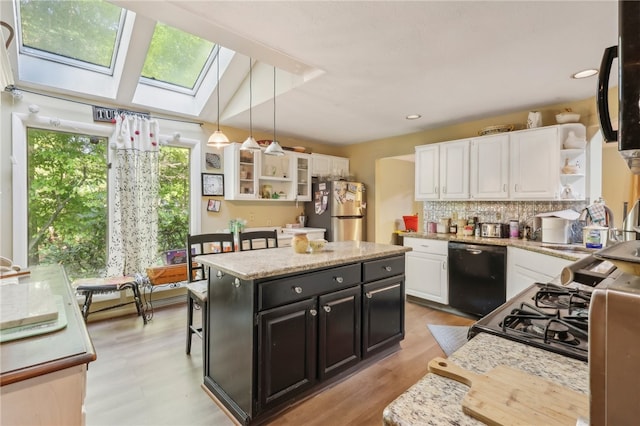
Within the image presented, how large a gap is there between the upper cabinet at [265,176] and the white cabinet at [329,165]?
0.47 ft

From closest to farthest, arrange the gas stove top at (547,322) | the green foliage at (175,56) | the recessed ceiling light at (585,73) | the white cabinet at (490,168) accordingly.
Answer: the gas stove top at (547,322)
the recessed ceiling light at (585,73)
the green foliage at (175,56)
the white cabinet at (490,168)

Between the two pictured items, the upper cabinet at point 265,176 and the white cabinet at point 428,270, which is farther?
the upper cabinet at point 265,176

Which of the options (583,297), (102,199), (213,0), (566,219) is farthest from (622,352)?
(102,199)

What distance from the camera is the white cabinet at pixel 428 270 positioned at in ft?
12.1

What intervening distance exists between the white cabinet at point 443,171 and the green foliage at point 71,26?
12.5ft

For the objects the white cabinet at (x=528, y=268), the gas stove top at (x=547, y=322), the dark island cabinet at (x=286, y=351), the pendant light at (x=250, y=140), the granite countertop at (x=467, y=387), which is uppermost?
the pendant light at (x=250, y=140)

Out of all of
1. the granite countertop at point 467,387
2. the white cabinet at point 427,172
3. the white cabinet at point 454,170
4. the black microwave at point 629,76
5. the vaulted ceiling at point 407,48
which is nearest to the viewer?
the black microwave at point 629,76

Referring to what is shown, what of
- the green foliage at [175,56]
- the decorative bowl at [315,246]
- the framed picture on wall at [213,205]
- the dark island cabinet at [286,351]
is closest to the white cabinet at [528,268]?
the decorative bowl at [315,246]

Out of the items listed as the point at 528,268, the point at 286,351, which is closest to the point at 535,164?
the point at 528,268

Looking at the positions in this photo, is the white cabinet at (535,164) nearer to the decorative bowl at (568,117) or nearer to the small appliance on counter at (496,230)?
the decorative bowl at (568,117)

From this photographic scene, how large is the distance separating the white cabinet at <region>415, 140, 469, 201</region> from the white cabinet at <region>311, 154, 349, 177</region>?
1588 mm

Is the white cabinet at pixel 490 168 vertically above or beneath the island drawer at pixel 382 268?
above

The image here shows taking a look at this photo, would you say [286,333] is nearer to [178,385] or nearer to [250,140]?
[178,385]

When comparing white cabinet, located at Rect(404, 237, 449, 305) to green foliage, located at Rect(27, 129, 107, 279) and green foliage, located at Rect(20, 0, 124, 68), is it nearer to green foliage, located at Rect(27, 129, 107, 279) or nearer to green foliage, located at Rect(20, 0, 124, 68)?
green foliage, located at Rect(27, 129, 107, 279)
